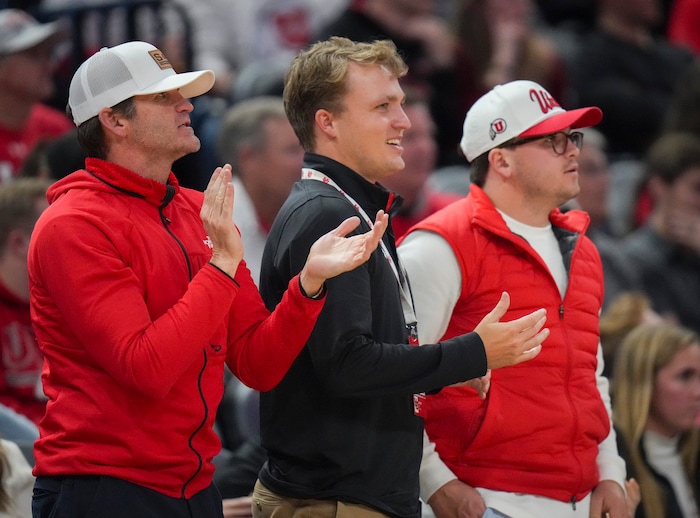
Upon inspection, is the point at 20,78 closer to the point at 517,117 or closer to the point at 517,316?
the point at 517,117

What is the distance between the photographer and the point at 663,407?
5.07 meters

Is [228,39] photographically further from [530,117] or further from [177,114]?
[177,114]

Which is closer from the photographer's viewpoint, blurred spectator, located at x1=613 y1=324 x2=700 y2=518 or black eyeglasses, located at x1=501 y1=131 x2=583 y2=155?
black eyeglasses, located at x1=501 y1=131 x2=583 y2=155

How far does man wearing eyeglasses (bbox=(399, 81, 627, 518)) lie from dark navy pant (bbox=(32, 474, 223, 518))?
0.94 meters

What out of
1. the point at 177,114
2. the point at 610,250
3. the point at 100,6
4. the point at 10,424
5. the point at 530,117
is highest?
the point at 177,114

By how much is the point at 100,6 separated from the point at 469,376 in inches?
171

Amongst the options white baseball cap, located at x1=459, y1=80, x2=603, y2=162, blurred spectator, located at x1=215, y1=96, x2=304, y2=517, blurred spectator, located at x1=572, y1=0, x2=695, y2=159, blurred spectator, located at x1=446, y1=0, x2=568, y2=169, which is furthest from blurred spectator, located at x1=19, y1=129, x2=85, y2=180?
blurred spectator, located at x1=572, y1=0, x2=695, y2=159

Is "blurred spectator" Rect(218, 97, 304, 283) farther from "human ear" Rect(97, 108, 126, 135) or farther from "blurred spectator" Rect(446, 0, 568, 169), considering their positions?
"human ear" Rect(97, 108, 126, 135)

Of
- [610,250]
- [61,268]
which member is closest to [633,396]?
[610,250]

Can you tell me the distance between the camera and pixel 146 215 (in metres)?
3.06

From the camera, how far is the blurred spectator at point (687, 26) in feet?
30.4

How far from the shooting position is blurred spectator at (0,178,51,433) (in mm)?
4871

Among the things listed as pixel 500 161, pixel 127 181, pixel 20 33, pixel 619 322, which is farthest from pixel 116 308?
pixel 20 33

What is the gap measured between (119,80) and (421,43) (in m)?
4.42
